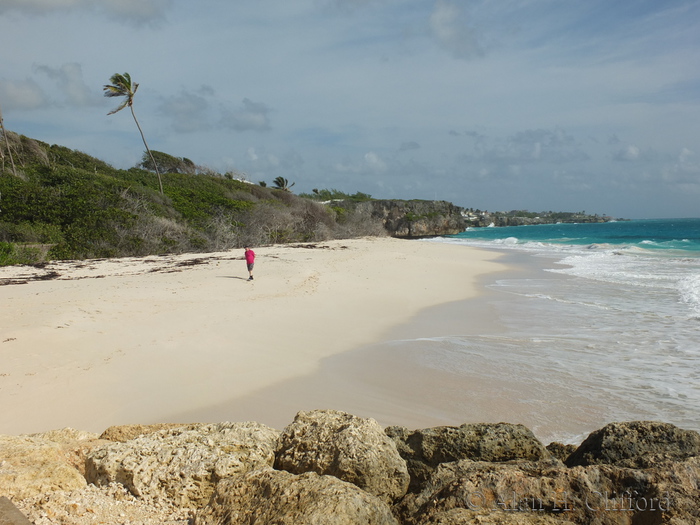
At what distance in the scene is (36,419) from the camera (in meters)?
5.01

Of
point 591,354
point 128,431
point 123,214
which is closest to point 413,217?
point 123,214

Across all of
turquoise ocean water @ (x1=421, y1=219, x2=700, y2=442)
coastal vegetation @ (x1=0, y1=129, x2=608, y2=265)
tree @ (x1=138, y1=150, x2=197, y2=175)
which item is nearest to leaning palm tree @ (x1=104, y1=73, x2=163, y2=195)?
coastal vegetation @ (x1=0, y1=129, x2=608, y2=265)

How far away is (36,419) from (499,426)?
15.6 feet

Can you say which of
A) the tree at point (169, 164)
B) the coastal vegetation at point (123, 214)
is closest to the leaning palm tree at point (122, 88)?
the coastal vegetation at point (123, 214)

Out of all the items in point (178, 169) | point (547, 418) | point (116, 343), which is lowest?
point (547, 418)

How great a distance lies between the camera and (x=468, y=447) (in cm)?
312

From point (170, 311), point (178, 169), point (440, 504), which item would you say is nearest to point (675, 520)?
point (440, 504)

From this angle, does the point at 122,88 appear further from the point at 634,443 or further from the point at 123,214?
the point at 634,443

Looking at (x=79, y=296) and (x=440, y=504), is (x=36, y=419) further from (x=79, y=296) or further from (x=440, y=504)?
(x=79, y=296)

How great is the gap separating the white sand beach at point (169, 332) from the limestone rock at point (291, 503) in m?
3.05

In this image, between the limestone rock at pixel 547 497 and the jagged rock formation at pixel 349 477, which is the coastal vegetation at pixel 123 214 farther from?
the limestone rock at pixel 547 497

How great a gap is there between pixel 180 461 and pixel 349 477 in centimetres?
97

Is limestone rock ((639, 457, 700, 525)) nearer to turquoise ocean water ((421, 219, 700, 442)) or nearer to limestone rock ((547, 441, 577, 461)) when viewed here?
limestone rock ((547, 441, 577, 461))

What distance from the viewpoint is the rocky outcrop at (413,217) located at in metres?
66.9
